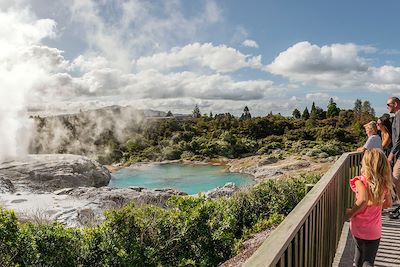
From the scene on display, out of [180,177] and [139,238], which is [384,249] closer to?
[139,238]

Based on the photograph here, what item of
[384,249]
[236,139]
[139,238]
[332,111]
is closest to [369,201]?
[384,249]

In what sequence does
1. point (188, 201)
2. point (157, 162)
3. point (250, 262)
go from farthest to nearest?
point (157, 162) → point (188, 201) → point (250, 262)

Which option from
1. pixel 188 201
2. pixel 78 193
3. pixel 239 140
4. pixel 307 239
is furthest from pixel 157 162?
pixel 307 239

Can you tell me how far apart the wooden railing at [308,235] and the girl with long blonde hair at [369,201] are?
0.26m

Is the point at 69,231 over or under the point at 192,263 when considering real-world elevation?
over

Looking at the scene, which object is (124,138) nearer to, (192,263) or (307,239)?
(192,263)

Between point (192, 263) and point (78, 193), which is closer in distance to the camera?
point (192, 263)

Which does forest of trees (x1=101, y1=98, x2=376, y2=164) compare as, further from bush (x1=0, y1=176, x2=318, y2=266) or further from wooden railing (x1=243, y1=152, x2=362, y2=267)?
wooden railing (x1=243, y1=152, x2=362, y2=267)

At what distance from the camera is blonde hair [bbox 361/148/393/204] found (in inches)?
112

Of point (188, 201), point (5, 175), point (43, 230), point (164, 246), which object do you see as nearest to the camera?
point (43, 230)

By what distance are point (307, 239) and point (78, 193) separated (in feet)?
55.1

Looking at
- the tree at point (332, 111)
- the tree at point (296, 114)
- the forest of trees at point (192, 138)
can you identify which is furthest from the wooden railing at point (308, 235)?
the tree at point (296, 114)

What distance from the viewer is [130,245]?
7.51 metres

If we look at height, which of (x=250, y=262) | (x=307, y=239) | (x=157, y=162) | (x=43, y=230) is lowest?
(x=157, y=162)
